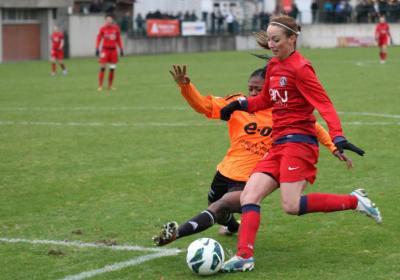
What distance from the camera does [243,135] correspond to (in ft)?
25.5

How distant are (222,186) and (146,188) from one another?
2.89 meters

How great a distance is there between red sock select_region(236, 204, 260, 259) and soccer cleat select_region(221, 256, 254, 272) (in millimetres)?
34

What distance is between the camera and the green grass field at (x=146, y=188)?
7020 mm

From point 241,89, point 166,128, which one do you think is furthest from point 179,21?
point 166,128

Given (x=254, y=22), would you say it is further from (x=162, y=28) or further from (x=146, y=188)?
(x=146, y=188)

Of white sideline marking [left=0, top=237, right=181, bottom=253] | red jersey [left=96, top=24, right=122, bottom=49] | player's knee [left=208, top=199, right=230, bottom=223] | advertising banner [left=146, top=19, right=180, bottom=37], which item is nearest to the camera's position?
player's knee [left=208, top=199, right=230, bottom=223]

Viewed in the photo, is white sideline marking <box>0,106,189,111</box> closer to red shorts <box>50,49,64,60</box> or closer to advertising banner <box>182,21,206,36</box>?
red shorts <box>50,49,64,60</box>

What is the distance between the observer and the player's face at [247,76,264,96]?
768 centimetres

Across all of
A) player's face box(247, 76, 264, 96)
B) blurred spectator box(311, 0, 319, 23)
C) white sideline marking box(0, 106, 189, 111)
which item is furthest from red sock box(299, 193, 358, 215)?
blurred spectator box(311, 0, 319, 23)

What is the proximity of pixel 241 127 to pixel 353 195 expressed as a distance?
1.13 meters

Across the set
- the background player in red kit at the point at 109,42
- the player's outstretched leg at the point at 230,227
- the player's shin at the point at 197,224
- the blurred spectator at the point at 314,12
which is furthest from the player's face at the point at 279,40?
the blurred spectator at the point at 314,12

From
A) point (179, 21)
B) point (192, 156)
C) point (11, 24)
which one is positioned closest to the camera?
point (192, 156)

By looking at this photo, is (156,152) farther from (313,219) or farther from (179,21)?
(179,21)

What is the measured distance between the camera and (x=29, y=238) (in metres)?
8.00
